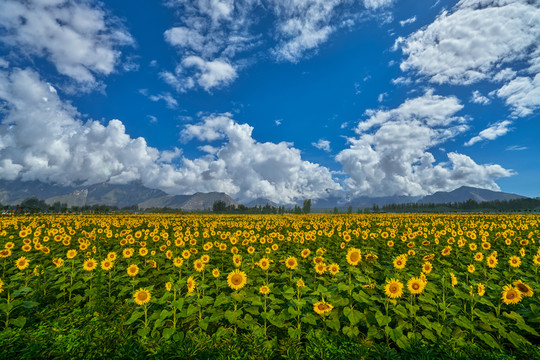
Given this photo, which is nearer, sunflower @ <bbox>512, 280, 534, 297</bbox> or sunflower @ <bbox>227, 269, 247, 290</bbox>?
sunflower @ <bbox>512, 280, 534, 297</bbox>

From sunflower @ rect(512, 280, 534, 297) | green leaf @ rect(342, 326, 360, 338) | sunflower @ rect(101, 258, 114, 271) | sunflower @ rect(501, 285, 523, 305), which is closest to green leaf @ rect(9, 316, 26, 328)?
sunflower @ rect(101, 258, 114, 271)

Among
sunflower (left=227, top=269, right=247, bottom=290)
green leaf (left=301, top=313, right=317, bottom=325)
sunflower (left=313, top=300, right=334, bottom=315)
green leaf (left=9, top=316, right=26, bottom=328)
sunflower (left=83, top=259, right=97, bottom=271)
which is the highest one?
sunflower (left=227, top=269, right=247, bottom=290)

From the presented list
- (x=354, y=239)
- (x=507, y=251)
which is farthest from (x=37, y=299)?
(x=507, y=251)

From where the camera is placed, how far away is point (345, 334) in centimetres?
446

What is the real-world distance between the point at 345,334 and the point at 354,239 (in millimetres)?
9676

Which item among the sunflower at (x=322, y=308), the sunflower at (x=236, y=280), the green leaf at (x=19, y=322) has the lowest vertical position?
the green leaf at (x=19, y=322)

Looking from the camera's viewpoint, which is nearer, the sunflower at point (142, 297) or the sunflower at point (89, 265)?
the sunflower at point (142, 297)

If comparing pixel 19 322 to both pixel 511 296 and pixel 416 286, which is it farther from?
pixel 511 296

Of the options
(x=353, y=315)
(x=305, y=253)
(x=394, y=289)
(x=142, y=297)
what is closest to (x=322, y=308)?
(x=353, y=315)

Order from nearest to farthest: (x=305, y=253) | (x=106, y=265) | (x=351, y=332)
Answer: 1. (x=351, y=332)
2. (x=106, y=265)
3. (x=305, y=253)

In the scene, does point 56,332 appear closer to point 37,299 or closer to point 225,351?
point 37,299

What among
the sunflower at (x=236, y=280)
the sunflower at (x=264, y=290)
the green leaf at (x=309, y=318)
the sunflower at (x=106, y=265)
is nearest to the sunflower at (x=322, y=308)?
Result: the green leaf at (x=309, y=318)

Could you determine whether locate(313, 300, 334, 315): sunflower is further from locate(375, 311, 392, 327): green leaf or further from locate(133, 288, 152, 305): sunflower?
locate(133, 288, 152, 305): sunflower

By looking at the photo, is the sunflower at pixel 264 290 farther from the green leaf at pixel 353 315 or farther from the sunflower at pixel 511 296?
the sunflower at pixel 511 296
